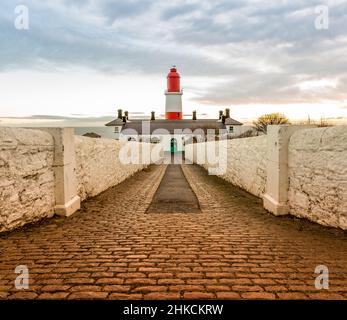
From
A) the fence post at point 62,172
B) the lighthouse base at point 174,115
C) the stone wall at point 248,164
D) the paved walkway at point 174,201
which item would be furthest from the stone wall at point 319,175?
the lighthouse base at point 174,115

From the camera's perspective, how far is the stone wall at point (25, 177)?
180 inches

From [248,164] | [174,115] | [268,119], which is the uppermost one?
A: [174,115]

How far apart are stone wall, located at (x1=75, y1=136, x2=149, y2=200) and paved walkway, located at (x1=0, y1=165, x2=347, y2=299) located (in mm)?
1634

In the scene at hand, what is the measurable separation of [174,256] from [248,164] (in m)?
6.02

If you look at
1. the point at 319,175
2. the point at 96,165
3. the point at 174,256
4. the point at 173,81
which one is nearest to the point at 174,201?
the point at 96,165

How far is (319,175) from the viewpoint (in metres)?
5.09

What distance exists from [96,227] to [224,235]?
214 cm

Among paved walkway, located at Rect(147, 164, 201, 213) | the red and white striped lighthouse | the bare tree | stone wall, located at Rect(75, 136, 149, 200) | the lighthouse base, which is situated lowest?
paved walkway, located at Rect(147, 164, 201, 213)

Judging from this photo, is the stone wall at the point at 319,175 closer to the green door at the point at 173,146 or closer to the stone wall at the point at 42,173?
the stone wall at the point at 42,173

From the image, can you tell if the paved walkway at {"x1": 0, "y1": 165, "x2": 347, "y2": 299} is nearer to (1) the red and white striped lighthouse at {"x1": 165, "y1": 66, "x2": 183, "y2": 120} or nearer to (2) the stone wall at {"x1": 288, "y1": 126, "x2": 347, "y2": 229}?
(2) the stone wall at {"x1": 288, "y1": 126, "x2": 347, "y2": 229}

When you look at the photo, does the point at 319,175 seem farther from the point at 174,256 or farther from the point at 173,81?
the point at 173,81

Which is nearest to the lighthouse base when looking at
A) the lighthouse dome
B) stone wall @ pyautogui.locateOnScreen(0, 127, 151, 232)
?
the lighthouse dome

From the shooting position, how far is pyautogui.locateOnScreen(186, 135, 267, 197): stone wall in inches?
312
